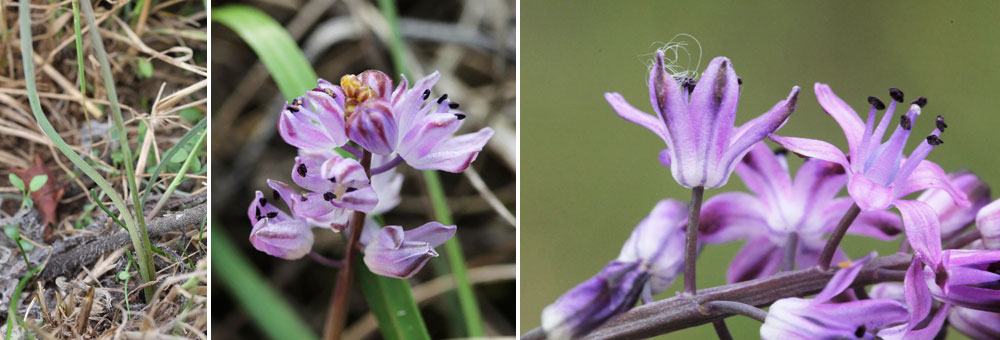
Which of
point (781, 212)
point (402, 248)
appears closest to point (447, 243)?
point (402, 248)

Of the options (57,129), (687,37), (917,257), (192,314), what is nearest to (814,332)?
(917,257)

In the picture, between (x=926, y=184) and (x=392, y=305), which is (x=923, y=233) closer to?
(x=926, y=184)

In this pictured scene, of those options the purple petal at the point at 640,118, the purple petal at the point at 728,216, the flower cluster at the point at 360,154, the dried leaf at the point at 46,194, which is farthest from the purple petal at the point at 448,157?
the dried leaf at the point at 46,194

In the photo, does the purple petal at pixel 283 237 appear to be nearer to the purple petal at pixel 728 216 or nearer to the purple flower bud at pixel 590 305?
the purple flower bud at pixel 590 305

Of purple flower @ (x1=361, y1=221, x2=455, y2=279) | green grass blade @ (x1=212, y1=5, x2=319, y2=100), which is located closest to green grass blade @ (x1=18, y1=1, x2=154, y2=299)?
green grass blade @ (x1=212, y1=5, x2=319, y2=100)

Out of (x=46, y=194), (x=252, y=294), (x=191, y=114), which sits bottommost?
(x=252, y=294)
